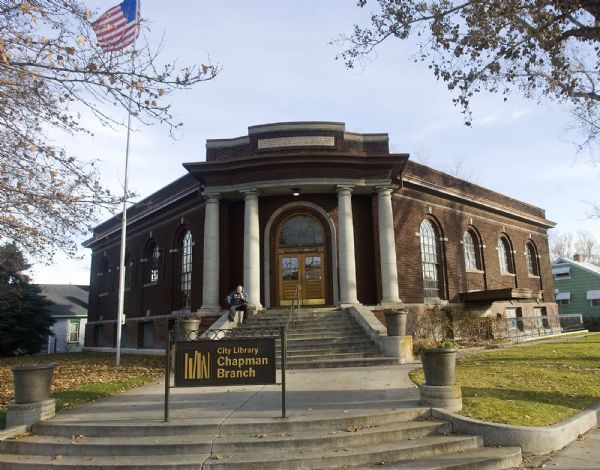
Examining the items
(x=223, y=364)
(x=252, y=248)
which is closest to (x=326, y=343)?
(x=252, y=248)

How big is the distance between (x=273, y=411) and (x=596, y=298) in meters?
41.4

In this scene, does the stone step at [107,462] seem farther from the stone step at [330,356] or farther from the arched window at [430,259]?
the arched window at [430,259]

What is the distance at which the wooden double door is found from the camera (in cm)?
1870

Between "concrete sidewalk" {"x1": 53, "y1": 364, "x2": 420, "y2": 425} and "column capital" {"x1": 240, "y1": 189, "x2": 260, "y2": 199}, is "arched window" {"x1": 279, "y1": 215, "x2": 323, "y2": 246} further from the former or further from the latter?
"concrete sidewalk" {"x1": 53, "y1": 364, "x2": 420, "y2": 425}

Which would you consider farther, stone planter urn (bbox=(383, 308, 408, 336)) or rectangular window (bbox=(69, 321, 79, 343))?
rectangular window (bbox=(69, 321, 79, 343))

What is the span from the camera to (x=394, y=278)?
1775 cm

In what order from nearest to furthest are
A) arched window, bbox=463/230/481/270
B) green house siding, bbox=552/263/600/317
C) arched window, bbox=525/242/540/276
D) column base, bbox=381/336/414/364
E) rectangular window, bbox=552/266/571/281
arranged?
column base, bbox=381/336/414/364 → arched window, bbox=463/230/481/270 → arched window, bbox=525/242/540/276 → green house siding, bbox=552/263/600/317 → rectangular window, bbox=552/266/571/281

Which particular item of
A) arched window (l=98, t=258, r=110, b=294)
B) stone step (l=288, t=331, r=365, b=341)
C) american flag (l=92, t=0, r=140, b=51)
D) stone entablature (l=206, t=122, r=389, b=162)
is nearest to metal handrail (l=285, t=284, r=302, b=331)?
stone step (l=288, t=331, r=365, b=341)

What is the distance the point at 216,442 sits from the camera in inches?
237

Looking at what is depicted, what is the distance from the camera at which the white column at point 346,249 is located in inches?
671

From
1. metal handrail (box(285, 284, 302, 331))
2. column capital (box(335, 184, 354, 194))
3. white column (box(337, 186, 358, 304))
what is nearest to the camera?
metal handrail (box(285, 284, 302, 331))

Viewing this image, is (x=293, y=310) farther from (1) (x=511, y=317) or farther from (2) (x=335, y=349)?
(1) (x=511, y=317)

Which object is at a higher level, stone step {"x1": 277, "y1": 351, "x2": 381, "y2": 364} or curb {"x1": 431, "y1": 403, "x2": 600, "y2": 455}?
stone step {"x1": 277, "y1": 351, "x2": 381, "y2": 364}

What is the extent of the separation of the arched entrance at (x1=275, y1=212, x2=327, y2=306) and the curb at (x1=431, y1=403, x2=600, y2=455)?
1199cm
